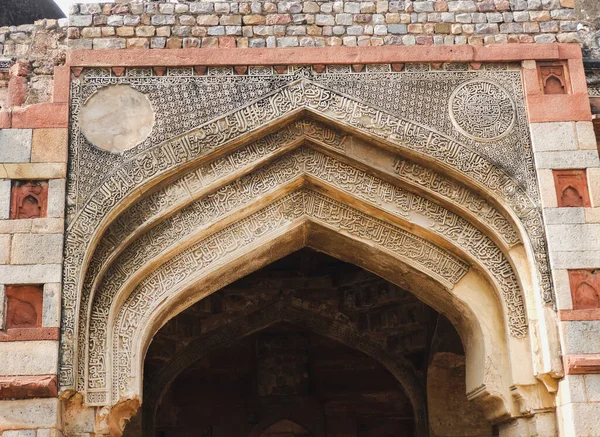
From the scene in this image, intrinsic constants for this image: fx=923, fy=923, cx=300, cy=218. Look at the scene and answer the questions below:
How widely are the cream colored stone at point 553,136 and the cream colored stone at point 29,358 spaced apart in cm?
329

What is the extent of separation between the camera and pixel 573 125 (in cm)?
609

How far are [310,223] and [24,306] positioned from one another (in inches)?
77.0

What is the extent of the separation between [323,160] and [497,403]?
1.97 meters

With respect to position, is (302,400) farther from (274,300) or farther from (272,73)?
(272,73)

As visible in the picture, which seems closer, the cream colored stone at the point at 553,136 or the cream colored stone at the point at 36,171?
the cream colored stone at the point at 36,171

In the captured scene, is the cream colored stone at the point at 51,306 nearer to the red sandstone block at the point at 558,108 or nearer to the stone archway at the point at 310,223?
the stone archway at the point at 310,223

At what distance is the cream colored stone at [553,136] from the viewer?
603 cm

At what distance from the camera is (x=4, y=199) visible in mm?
5688

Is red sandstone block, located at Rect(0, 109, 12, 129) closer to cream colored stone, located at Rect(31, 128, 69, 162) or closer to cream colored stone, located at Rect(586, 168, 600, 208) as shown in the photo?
cream colored stone, located at Rect(31, 128, 69, 162)

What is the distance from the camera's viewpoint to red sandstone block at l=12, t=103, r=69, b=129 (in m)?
5.86

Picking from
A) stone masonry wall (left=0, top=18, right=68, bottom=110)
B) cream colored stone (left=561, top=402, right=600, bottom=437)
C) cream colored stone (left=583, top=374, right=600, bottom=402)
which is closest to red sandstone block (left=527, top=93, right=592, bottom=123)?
cream colored stone (left=583, top=374, right=600, bottom=402)

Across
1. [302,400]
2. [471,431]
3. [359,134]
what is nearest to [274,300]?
[302,400]

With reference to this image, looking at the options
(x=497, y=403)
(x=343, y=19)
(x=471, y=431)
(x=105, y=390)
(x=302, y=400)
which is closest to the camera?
(x=105, y=390)

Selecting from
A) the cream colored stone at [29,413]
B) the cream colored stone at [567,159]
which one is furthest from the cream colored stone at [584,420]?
the cream colored stone at [29,413]
